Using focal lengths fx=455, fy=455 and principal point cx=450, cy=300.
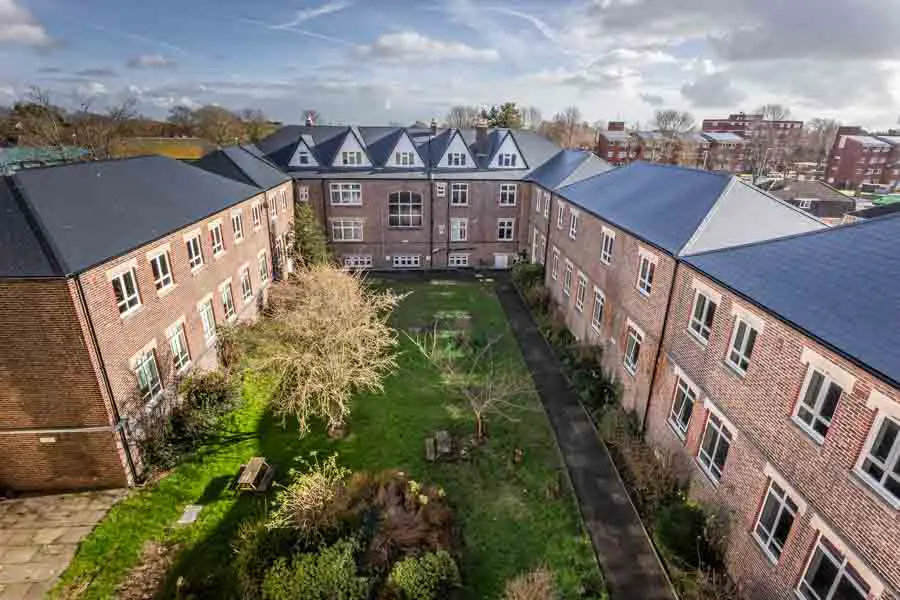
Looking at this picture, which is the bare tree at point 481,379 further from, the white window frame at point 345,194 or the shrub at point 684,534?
the white window frame at point 345,194

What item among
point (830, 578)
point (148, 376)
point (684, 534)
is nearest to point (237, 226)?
point (148, 376)

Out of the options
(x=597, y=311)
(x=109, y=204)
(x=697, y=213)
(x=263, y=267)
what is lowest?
(x=263, y=267)

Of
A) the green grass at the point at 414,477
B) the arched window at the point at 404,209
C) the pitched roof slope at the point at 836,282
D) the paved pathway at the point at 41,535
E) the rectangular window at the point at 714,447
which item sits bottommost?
the green grass at the point at 414,477

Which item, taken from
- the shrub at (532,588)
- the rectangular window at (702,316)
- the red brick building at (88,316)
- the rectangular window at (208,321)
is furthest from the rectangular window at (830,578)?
the rectangular window at (208,321)

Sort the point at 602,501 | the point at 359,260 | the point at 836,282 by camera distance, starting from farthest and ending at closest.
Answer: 1. the point at 359,260
2. the point at 602,501
3. the point at 836,282

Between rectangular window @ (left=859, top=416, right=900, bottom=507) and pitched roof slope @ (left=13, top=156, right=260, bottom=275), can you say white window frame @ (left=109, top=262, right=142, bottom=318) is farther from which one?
rectangular window @ (left=859, top=416, right=900, bottom=507)

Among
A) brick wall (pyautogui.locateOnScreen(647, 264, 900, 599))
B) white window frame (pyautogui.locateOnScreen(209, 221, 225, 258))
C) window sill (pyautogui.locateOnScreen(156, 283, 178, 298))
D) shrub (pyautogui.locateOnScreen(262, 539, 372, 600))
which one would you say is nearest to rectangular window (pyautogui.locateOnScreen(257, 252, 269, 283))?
white window frame (pyautogui.locateOnScreen(209, 221, 225, 258))

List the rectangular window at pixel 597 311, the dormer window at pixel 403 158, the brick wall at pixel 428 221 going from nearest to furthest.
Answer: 1. the rectangular window at pixel 597 311
2. the brick wall at pixel 428 221
3. the dormer window at pixel 403 158

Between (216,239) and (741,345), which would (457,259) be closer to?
(216,239)
